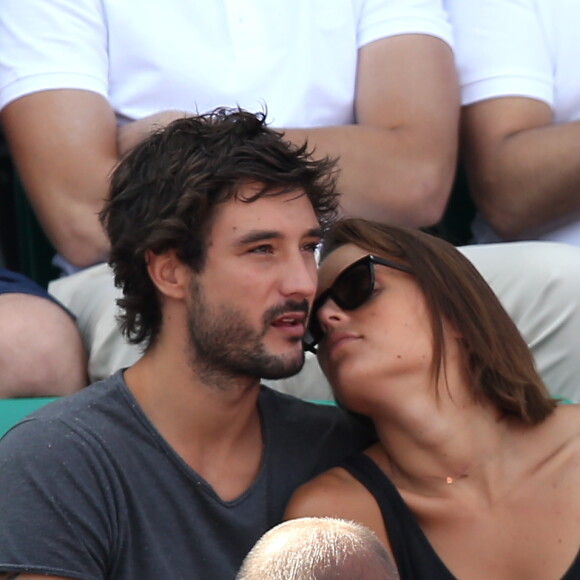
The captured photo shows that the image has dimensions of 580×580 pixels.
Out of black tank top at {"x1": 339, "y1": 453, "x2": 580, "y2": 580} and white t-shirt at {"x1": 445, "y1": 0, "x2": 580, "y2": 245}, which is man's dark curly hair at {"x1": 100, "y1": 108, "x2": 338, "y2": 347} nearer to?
black tank top at {"x1": 339, "y1": 453, "x2": 580, "y2": 580}

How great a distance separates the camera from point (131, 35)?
9.28 feet

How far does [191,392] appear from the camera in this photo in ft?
6.56

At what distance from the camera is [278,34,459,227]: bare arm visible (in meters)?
2.71

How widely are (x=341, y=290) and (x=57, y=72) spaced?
1010 millimetres

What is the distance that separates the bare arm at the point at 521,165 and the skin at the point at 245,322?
37.5 inches

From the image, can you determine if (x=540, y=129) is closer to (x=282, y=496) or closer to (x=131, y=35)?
(x=131, y=35)

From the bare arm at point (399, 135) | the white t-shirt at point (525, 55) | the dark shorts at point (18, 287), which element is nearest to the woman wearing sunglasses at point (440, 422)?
the bare arm at point (399, 135)

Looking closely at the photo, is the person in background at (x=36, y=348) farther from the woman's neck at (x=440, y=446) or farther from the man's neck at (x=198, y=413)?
the woman's neck at (x=440, y=446)

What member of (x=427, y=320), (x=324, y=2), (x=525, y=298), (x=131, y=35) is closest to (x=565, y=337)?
(x=525, y=298)

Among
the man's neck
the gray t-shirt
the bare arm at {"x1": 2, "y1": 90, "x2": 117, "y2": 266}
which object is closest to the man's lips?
the man's neck

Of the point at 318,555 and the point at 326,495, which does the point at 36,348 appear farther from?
the point at 318,555

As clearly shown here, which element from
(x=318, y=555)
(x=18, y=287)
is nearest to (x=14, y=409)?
(x=18, y=287)

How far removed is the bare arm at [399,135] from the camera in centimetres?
271

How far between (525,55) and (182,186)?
132cm
